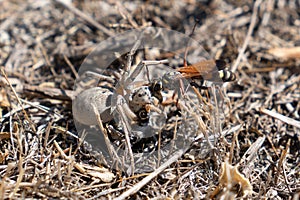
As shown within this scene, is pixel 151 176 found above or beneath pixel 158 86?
beneath

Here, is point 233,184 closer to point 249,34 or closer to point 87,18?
point 249,34

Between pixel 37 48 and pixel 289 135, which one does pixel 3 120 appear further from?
pixel 289 135


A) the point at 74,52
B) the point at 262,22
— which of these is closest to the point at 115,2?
the point at 74,52

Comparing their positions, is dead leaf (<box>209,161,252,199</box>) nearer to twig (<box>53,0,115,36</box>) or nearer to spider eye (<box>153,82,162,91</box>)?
spider eye (<box>153,82,162,91</box>)

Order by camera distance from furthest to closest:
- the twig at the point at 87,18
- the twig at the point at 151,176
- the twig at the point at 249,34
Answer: the twig at the point at 87,18
the twig at the point at 249,34
the twig at the point at 151,176

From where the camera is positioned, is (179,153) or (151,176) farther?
(179,153)

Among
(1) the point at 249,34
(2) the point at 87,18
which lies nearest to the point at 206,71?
(1) the point at 249,34

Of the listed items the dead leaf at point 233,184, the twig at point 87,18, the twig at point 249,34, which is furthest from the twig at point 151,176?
the twig at point 87,18

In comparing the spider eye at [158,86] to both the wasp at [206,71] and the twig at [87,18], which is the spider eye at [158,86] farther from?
the twig at [87,18]

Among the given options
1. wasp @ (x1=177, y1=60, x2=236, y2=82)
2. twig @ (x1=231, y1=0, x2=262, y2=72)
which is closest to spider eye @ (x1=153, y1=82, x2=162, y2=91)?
wasp @ (x1=177, y1=60, x2=236, y2=82)
